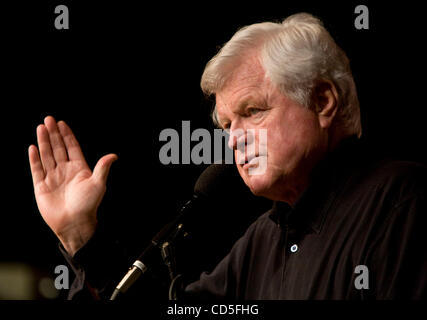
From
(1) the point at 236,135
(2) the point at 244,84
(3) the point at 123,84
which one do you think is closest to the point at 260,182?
(1) the point at 236,135

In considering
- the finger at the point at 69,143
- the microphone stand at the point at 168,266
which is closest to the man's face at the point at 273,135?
the microphone stand at the point at 168,266

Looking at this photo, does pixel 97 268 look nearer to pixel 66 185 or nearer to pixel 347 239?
pixel 66 185

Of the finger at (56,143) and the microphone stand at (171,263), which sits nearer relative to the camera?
the microphone stand at (171,263)

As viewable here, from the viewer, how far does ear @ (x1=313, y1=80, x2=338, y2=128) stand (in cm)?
173

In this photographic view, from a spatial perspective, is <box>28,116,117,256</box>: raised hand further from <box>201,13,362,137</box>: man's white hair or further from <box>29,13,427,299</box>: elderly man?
<box>201,13,362,137</box>: man's white hair

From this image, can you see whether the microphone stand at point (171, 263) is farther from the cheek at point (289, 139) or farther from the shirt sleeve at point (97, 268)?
the cheek at point (289, 139)

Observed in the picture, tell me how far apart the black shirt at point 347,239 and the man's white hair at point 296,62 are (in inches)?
7.4

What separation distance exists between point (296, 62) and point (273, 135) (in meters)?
0.25

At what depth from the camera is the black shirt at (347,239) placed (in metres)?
1.33

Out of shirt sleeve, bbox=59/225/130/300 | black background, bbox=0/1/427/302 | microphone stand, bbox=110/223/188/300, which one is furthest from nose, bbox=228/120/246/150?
black background, bbox=0/1/427/302

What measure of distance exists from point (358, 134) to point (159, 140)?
3.81 ft

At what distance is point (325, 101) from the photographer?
1750 millimetres
